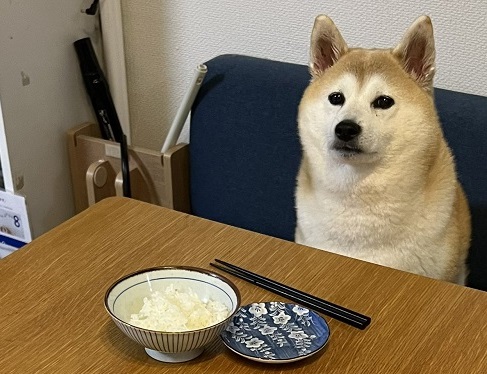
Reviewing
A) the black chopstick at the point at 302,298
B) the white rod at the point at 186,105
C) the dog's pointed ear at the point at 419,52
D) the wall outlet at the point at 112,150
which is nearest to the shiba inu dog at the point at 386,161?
the dog's pointed ear at the point at 419,52

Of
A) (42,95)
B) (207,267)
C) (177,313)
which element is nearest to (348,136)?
(207,267)

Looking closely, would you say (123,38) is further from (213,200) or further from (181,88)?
(213,200)

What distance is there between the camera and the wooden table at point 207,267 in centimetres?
75

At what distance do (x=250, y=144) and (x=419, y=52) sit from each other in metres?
0.59

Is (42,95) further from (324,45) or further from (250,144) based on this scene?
(324,45)

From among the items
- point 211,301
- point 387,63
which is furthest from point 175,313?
point 387,63

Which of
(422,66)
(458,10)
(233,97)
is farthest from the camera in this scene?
(233,97)

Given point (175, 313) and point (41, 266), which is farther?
point (41, 266)

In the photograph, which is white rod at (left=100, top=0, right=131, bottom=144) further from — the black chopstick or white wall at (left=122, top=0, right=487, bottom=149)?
the black chopstick

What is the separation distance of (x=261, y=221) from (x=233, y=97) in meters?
0.35

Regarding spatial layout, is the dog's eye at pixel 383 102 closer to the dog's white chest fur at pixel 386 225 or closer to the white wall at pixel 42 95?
the dog's white chest fur at pixel 386 225

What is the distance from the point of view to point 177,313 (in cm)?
76

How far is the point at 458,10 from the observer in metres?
1.47

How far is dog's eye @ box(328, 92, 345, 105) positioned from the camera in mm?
1230
